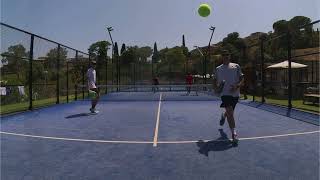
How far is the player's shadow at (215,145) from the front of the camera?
677 cm

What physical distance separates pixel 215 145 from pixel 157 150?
3.65 ft

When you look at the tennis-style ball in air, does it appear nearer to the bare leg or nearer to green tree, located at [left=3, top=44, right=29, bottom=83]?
green tree, located at [left=3, top=44, right=29, bottom=83]

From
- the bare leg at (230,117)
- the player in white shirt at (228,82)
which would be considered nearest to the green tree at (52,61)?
the player in white shirt at (228,82)

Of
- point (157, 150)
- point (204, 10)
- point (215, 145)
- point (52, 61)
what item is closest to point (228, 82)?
point (215, 145)

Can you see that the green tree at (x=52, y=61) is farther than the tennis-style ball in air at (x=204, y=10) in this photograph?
Yes

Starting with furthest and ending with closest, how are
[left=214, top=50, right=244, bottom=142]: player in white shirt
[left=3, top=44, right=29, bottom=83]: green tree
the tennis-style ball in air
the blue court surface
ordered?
the tennis-style ball in air, [left=3, top=44, right=29, bottom=83]: green tree, [left=214, top=50, right=244, bottom=142]: player in white shirt, the blue court surface

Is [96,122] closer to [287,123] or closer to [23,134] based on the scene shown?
[23,134]

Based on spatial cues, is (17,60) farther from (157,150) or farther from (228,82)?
(157,150)

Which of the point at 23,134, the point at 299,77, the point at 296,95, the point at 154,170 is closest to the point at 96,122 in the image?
the point at 23,134

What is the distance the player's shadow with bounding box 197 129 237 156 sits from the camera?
6.77 meters

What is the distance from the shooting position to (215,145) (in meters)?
7.16

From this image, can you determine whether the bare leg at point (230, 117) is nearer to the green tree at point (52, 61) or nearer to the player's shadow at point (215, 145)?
the player's shadow at point (215, 145)

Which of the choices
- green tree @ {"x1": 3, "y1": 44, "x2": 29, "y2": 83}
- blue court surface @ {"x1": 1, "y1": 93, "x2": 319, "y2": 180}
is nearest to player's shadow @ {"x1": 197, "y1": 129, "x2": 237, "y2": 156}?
blue court surface @ {"x1": 1, "y1": 93, "x2": 319, "y2": 180}

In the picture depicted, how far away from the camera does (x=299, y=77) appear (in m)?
31.3
